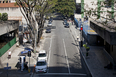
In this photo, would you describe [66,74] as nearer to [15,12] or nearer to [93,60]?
[93,60]

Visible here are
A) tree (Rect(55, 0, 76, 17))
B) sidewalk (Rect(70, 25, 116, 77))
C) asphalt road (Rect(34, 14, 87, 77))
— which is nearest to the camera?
sidewalk (Rect(70, 25, 116, 77))

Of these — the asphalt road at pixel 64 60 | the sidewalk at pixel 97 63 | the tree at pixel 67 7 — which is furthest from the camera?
the tree at pixel 67 7

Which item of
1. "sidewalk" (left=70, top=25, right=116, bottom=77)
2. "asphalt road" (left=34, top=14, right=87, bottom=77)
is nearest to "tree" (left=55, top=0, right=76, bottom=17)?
"asphalt road" (left=34, top=14, right=87, bottom=77)

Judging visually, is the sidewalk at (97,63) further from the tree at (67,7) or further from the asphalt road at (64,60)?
the tree at (67,7)

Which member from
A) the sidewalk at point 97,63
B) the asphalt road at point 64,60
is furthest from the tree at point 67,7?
the sidewalk at point 97,63

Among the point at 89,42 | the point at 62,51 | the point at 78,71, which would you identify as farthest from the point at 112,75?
the point at 89,42

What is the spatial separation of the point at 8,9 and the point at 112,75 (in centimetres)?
4234

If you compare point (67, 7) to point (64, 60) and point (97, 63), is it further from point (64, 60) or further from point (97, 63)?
point (97, 63)

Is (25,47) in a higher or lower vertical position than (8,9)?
lower

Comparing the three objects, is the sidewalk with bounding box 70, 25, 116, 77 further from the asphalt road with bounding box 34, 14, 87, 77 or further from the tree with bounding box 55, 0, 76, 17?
the tree with bounding box 55, 0, 76, 17

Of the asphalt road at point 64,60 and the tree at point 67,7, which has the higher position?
the tree at point 67,7

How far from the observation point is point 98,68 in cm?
2230

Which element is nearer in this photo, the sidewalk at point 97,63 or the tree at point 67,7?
the sidewalk at point 97,63

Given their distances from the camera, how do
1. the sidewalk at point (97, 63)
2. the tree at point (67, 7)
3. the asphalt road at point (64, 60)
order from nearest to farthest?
the sidewalk at point (97, 63) < the asphalt road at point (64, 60) < the tree at point (67, 7)
